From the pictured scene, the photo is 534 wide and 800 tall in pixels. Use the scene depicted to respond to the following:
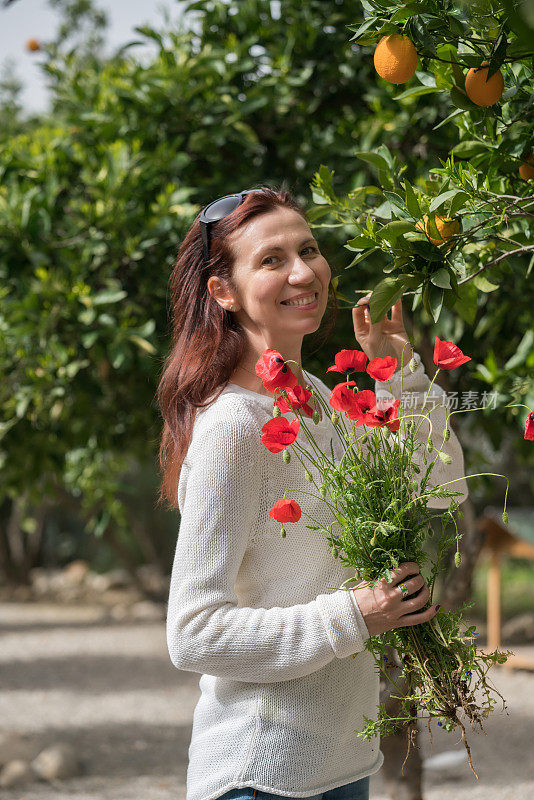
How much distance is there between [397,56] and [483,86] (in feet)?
0.46

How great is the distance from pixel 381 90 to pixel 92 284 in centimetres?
114

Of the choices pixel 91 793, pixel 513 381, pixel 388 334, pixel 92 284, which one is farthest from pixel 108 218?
pixel 91 793

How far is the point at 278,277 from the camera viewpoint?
4.50ft

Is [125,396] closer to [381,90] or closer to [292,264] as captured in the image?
[381,90]

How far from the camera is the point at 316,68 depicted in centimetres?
294

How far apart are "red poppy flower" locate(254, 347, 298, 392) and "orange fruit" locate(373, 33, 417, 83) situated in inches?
17.9

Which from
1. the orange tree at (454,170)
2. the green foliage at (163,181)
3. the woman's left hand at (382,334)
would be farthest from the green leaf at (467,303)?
the green foliage at (163,181)

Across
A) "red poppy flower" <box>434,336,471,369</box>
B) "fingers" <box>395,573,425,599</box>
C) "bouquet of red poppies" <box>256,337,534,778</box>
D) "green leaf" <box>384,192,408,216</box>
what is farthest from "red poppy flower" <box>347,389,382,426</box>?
"green leaf" <box>384,192,408,216</box>

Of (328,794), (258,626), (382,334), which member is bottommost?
(328,794)

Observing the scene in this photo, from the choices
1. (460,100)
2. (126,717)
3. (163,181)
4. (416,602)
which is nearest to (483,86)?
(460,100)

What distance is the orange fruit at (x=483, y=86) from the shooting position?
4.17 feet

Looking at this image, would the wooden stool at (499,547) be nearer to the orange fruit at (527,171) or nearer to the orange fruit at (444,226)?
the orange fruit at (527,171)

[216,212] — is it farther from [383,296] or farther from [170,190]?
[170,190]

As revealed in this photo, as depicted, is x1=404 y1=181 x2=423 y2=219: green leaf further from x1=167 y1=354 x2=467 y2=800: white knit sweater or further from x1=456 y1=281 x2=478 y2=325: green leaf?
x1=167 y1=354 x2=467 y2=800: white knit sweater
